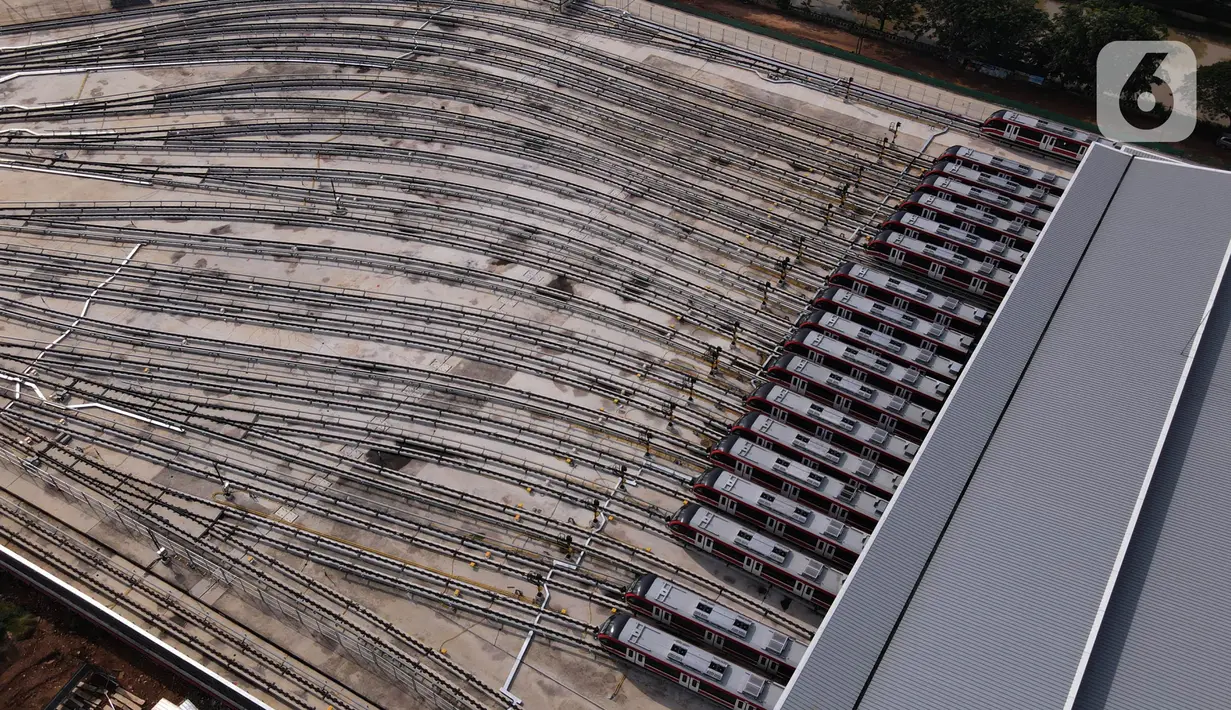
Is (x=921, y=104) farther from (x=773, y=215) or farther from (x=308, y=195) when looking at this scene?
(x=308, y=195)

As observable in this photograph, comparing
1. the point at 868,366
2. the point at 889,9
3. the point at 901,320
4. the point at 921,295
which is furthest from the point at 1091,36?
the point at 868,366

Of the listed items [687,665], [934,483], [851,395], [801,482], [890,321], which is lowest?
[687,665]

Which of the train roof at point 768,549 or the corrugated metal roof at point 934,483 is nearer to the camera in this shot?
the corrugated metal roof at point 934,483

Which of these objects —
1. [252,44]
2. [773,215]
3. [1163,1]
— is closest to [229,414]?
[773,215]

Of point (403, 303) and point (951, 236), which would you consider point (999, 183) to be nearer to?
point (951, 236)

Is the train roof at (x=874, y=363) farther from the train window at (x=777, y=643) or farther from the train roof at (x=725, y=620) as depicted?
the train window at (x=777, y=643)

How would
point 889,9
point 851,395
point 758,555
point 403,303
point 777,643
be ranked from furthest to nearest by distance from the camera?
point 889,9, point 403,303, point 851,395, point 758,555, point 777,643

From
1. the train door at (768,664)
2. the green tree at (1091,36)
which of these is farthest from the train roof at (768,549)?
the green tree at (1091,36)
